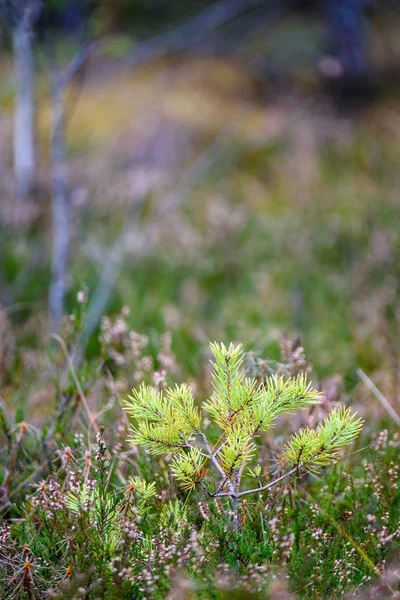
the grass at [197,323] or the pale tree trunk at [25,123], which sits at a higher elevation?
the pale tree trunk at [25,123]

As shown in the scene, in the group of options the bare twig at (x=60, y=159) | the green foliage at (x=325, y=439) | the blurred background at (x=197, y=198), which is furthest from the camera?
the blurred background at (x=197, y=198)

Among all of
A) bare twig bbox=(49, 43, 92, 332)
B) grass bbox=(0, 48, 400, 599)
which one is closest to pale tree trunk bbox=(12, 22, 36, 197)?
grass bbox=(0, 48, 400, 599)

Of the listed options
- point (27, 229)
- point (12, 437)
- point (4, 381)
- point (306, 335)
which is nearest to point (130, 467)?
point (12, 437)

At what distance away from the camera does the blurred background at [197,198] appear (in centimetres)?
342

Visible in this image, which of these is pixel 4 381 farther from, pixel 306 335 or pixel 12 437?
pixel 306 335

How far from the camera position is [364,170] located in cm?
730

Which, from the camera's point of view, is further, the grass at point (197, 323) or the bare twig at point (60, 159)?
the bare twig at point (60, 159)

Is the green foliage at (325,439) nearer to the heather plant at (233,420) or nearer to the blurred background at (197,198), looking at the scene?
the heather plant at (233,420)

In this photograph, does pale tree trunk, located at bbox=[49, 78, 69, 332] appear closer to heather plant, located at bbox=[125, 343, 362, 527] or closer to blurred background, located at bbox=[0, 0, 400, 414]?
blurred background, located at bbox=[0, 0, 400, 414]

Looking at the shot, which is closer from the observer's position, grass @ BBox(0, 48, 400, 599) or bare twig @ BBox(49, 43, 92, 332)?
grass @ BBox(0, 48, 400, 599)

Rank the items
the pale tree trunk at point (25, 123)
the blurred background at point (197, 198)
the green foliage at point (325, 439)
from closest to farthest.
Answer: the green foliage at point (325, 439)
the blurred background at point (197, 198)
the pale tree trunk at point (25, 123)

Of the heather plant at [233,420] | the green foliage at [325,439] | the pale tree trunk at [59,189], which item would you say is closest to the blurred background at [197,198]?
the pale tree trunk at [59,189]

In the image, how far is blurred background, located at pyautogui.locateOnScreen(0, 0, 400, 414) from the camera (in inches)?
135

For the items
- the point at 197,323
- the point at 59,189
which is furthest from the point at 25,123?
the point at 197,323
